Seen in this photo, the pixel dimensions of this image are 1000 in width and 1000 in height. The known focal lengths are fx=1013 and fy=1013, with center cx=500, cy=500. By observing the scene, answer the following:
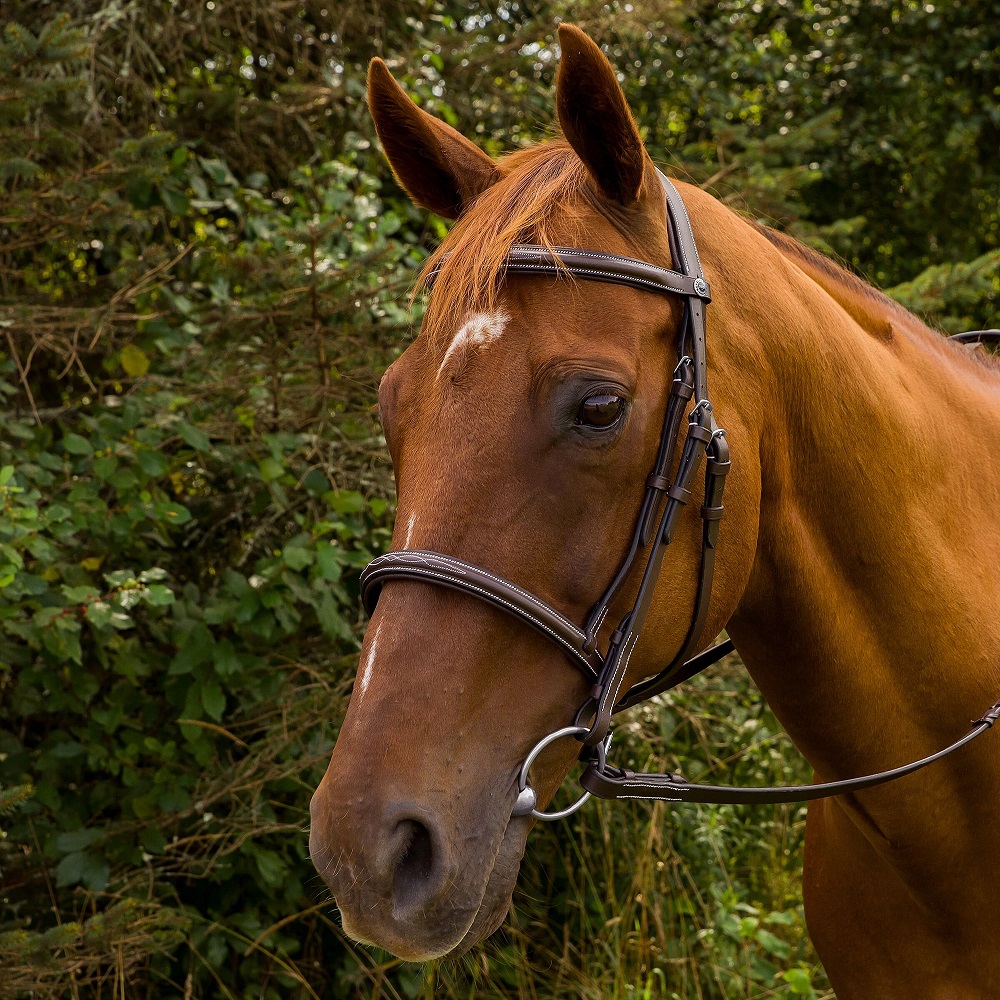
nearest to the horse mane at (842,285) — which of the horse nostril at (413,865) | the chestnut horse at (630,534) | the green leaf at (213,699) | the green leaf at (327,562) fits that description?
the chestnut horse at (630,534)

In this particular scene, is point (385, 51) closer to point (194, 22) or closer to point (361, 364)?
point (194, 22)

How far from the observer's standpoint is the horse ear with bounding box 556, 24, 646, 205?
5.27 ft

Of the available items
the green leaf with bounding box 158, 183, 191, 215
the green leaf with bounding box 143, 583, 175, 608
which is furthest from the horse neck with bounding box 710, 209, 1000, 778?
the green leaf with bounding box 158, 183, 191, 215

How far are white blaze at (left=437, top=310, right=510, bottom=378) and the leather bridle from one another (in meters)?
0.10

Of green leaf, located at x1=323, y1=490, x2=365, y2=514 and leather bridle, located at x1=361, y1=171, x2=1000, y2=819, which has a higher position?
leather bridle, located at x1=361, y1=171, x2=1000, y2=819

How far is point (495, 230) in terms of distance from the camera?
170 centimetres

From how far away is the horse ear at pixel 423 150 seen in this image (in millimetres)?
1972

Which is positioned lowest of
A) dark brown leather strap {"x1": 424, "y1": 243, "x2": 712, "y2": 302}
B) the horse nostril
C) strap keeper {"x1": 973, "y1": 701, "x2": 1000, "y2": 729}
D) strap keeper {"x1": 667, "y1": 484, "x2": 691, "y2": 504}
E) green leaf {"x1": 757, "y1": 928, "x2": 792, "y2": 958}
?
green leaf {"x1": 757, "y1": 928, "x2": 792, "y2": 958}

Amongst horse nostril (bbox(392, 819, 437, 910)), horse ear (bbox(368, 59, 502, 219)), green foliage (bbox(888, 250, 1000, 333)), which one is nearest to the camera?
horse nostril (bbox(392, 819, 437, 910))

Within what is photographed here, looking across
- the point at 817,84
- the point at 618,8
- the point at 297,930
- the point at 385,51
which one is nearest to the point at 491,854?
the point at 297,930

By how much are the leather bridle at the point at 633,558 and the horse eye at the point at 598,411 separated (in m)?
0.12

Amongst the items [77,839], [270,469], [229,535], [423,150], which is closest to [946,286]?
[270,469]

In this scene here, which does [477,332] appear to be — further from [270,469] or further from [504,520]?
[270,469]

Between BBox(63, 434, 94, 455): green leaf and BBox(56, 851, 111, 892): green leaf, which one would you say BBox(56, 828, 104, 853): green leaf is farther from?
BBox(63, 434, 94, 455): green leaf
